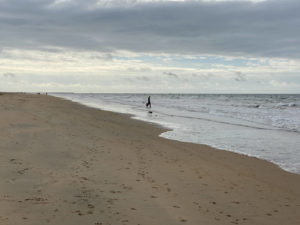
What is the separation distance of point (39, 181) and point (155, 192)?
257 cm

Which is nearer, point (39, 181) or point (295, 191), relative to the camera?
point (39, 181)

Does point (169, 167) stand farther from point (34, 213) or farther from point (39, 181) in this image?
point (34, 213)

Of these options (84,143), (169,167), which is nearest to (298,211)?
(169,167)

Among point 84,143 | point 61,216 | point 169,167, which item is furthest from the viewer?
point 84,143

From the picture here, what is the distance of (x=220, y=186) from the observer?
769cm

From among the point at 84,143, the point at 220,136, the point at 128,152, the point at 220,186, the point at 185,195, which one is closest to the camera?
the point at 185,195

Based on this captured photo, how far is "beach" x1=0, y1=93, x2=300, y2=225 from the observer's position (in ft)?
18.2

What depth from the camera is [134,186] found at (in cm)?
711

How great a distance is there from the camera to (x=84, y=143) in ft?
38.9

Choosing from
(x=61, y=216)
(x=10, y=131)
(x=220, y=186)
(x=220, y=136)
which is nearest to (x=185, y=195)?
(x=220, y=186)

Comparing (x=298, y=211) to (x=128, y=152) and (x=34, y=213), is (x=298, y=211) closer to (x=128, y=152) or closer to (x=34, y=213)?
(x=34, y=213)

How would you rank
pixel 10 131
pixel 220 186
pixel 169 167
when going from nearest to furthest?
pixel 220 186, pixel 169 167, pixel 10 131

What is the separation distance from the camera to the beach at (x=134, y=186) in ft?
18.2

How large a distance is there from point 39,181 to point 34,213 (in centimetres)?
181
